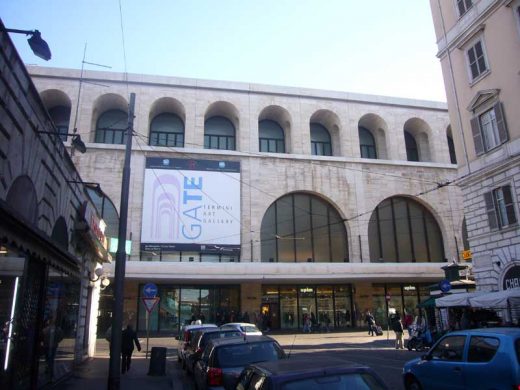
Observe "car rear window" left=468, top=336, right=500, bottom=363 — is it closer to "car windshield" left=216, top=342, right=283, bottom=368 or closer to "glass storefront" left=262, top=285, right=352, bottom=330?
"car windshield" left=216, top=342, right=283, bottom=368

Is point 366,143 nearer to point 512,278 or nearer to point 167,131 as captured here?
point 167,131

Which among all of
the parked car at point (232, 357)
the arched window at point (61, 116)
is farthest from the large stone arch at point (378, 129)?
the parked car at point (232, 357)

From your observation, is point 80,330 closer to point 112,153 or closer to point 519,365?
point 519,365

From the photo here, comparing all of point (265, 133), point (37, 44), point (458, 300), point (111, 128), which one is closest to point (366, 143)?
point (265, 133)

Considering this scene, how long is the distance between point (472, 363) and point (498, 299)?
9753 millimetres

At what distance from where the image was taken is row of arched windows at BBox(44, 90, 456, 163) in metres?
37.9

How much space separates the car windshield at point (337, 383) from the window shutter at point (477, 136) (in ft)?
64.4

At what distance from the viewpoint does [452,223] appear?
1560 inches

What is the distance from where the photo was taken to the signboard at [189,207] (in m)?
33.9

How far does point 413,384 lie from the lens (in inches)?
348

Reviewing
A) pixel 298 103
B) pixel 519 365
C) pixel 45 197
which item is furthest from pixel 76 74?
pixel 519 365

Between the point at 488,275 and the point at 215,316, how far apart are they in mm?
20661

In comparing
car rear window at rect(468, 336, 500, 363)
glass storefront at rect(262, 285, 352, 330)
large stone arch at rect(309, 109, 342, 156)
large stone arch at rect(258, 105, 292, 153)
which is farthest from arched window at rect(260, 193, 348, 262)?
car rear window at rect(468, 336, 500, 363)

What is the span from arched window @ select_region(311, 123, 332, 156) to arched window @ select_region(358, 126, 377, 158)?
3.43 meters
